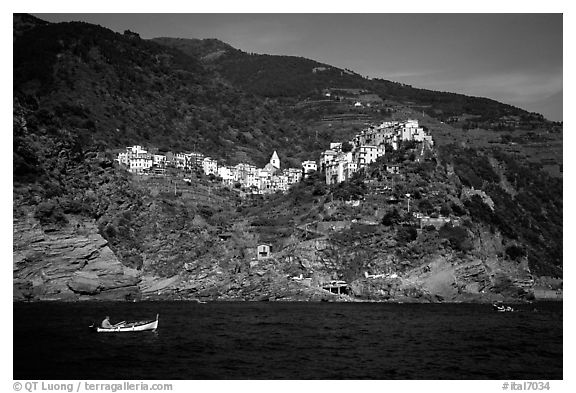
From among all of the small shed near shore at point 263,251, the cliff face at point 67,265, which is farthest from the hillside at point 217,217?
the small shed near shore at point 263,251

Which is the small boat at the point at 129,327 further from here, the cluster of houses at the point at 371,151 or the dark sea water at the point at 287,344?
the cluster of houses at the point at 371,151

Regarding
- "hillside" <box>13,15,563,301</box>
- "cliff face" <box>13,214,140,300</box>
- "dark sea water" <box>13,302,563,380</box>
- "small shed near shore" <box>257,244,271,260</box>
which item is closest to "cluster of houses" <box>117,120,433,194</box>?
"hillside" <box>13,15,563,301</box>

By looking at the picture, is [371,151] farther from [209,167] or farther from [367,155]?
[209,167]

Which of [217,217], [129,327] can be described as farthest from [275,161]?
[129,327]


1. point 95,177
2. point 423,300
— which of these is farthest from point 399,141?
point 95,177

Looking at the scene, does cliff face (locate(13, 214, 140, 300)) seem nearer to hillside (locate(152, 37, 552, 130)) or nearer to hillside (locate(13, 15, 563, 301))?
hillside (locate(13, 15, 563, 301))

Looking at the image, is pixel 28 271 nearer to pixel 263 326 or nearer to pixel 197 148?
pixel 263 326
